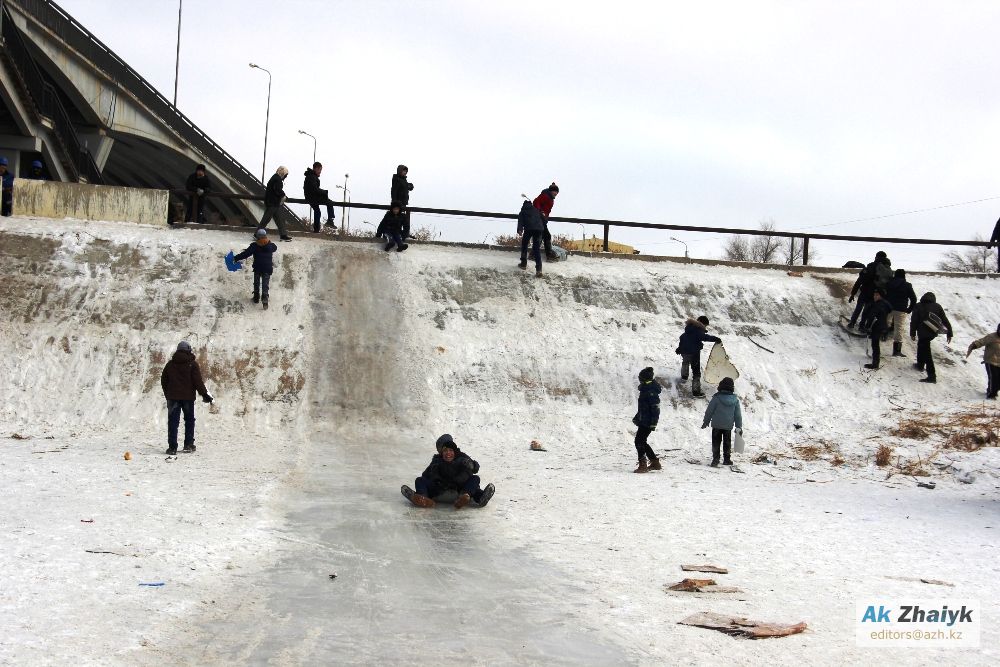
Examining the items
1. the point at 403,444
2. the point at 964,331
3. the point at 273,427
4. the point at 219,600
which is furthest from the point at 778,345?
the point at 219,600

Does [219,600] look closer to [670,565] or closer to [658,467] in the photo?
[670,565]

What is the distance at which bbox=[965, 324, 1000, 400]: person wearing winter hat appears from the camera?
1831 centimetres

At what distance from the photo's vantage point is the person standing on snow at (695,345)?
18.2m

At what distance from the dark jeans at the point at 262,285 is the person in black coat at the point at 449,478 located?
9.52 metres

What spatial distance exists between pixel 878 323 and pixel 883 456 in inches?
249

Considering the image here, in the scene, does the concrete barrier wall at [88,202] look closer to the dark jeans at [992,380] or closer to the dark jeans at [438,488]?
the dark jeans at [438,488]

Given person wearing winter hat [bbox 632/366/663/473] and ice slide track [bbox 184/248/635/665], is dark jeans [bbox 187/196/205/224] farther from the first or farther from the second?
person wearing winter hat [bbox 632/366/663/473]

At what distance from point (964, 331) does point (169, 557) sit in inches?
804

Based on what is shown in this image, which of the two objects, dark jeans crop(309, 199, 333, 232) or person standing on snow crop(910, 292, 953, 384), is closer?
person standing on snow crop(910, 292, 953, 384)

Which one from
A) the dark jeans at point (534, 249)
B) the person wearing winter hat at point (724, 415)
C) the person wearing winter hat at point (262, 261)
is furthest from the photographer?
the dark jeans at point (534, 249)

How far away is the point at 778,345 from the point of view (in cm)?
2073

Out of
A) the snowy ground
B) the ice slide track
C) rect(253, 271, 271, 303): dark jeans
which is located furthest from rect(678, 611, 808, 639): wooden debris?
rect(253, 271, 271, 303): dark jeans

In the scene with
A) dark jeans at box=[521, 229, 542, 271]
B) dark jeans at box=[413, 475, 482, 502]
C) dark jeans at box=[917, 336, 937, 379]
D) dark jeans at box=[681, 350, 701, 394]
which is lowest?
dark jeans at box=[413, 475, 482, 502]

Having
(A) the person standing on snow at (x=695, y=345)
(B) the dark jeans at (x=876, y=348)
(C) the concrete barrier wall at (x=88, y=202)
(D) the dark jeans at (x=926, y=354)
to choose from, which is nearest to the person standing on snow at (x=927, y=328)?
(D) the dark jeans at (x=926, y=354)
